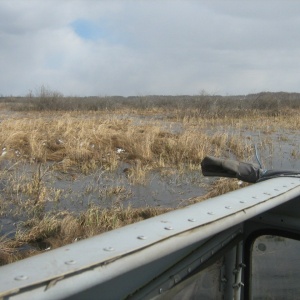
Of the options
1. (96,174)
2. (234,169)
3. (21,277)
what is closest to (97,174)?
(96,174)

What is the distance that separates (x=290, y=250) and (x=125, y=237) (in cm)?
187

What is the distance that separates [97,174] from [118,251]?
444 inches

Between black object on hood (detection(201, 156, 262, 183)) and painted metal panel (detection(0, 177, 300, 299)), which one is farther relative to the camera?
black object on hood (detection(201, 156, 262, 183))

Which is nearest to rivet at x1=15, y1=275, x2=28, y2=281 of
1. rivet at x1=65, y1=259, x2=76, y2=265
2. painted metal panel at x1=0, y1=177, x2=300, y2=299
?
painted metal panel at x1=0, y1=177, x2=300, y2=299

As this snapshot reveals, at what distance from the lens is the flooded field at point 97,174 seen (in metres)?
8.05

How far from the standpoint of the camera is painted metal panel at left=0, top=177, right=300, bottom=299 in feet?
3.35

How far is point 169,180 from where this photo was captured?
1230 cm

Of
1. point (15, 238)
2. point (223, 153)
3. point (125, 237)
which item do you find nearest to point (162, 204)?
point (15, 238)

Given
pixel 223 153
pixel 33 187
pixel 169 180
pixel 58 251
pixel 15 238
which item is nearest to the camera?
pixel 58 251

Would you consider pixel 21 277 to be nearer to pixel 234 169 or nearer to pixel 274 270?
pixel 234 169

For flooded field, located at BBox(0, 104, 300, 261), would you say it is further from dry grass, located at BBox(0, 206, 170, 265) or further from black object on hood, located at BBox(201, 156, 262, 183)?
black object on hood, located at BBox(201, 156, 262, 183)

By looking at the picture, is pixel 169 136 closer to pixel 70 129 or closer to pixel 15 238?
pixel 70 129

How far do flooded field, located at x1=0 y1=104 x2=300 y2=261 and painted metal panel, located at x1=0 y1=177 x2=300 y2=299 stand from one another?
5.12 meters

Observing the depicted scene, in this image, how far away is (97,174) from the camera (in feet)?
40.7
